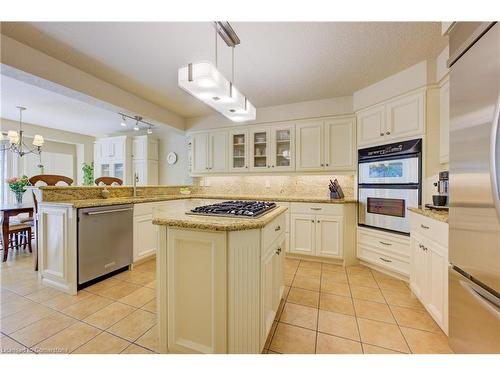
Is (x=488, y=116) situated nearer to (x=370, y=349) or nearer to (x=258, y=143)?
(x=370, y=349)

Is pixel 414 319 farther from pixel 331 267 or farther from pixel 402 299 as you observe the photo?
pixel 331 267

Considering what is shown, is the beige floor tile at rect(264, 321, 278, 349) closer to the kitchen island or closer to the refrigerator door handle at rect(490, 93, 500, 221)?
the kitchen island

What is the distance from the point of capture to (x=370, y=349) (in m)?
1.45

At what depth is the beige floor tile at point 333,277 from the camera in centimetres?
251

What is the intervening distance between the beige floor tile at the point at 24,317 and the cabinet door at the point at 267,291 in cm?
191

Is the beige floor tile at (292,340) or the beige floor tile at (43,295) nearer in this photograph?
the beige floor tile at (292,340)

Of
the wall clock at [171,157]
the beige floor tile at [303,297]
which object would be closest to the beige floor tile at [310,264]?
the beige floor tile at [303,297]

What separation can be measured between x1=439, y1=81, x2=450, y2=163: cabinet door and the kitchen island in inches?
84.5

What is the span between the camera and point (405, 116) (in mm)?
2477

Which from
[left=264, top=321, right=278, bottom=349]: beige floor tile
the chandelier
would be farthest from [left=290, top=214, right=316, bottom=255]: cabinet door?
the chandelier

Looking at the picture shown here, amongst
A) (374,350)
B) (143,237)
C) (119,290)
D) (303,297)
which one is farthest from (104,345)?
(374,350)

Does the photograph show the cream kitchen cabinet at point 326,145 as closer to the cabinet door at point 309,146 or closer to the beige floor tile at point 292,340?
the cabinet door at point 309,146

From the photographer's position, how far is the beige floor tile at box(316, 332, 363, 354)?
4.70 feet

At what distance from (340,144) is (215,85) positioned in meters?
2.49
